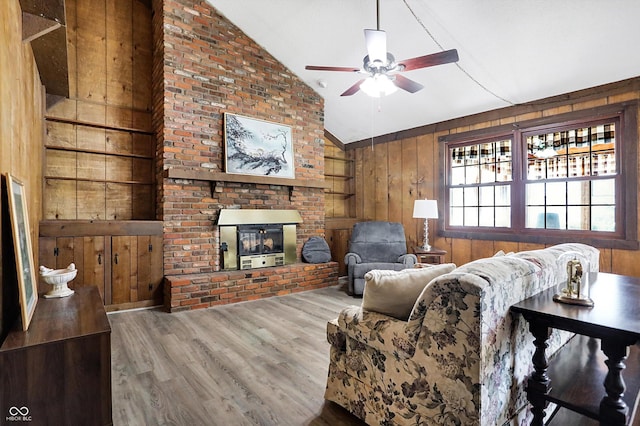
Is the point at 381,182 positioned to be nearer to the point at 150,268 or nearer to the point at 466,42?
the point at 466,42

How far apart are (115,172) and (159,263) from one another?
1.44 metres

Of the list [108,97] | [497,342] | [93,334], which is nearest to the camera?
[497,342]

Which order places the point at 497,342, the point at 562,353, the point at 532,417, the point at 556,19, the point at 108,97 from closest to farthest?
the point at 497,342 → the point at 532,417 → the point at 562,353 → the point at 556,19 → the point at 108,97

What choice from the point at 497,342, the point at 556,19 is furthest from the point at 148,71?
the point at 497,342

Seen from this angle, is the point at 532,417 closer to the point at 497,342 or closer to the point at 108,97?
the point at 497,342

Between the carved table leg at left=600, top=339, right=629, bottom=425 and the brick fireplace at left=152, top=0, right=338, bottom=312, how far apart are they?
3649 millimetres

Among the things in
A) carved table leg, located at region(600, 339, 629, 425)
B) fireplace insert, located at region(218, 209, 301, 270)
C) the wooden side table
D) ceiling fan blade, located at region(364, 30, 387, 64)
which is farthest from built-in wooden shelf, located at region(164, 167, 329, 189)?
carved table leg, located at region(600, 339, 629, 425)

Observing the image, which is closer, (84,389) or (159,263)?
(84,389)

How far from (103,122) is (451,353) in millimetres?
4842

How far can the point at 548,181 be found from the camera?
13.8 ft

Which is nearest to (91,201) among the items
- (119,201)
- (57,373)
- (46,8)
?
(119,201)

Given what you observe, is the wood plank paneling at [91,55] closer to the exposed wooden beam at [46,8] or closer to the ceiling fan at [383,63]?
the exposed wooden beam at [46,8]

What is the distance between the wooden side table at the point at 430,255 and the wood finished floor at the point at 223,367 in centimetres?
169

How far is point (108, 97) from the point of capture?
436cm
